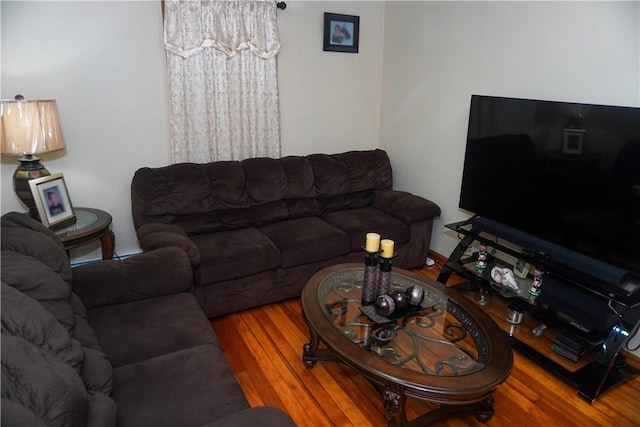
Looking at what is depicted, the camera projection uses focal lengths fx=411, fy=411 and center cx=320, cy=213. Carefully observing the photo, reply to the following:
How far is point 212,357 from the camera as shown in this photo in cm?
173

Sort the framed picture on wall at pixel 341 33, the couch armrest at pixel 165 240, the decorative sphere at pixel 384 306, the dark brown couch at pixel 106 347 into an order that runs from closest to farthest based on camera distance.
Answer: the dark brown couch at pixel 106 347, the decorative sphere at pixel 384 306, the couch armrest at pixel 165 240, the framed picture on wall at pixel 341 33

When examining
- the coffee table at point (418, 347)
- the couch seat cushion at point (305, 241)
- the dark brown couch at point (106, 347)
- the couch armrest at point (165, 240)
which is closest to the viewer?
the dark brown couch at point (106, 347)

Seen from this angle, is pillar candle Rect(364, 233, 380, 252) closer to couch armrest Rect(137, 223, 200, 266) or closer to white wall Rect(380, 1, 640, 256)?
couch armrest Rect(137, 223, 200, 266)

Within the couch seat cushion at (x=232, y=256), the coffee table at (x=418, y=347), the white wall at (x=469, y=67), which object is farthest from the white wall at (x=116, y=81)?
the coffee table at (x=418, y=347)

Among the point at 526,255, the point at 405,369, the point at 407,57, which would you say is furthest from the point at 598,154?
the point at 407,57

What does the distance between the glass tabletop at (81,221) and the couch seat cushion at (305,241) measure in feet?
3.81

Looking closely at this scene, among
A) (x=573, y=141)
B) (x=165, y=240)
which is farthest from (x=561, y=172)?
(x=165, y=240)

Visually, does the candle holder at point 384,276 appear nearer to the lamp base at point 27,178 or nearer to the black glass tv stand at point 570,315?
the black glass tv stand at point 570,315

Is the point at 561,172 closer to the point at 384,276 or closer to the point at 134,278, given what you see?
the point at 384,276

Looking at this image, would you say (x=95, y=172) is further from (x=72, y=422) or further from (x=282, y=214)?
(x=72, y=422)

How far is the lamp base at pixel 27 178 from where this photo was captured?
2.49 m

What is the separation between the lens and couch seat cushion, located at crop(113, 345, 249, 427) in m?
1.41

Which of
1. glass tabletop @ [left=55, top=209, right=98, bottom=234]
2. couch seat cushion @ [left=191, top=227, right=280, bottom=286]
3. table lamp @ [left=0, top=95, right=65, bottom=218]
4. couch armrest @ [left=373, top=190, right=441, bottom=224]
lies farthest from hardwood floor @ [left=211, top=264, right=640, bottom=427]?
table lamp @ [left=0, top=95, right=65, bottom=218]

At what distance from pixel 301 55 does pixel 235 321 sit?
2.35 m
